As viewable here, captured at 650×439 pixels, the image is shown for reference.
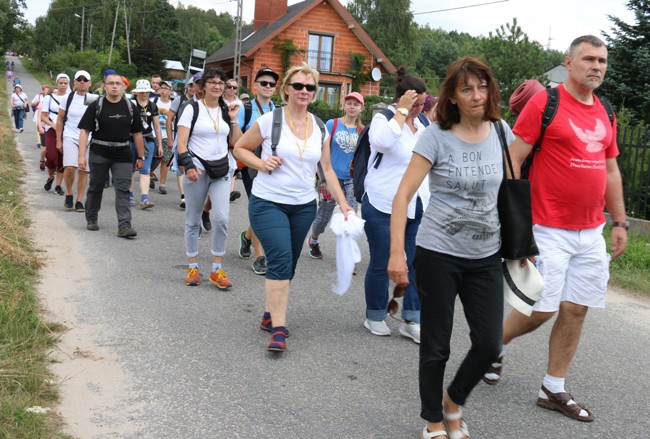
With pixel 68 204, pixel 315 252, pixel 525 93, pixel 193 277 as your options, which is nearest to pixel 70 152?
pixel 68 204

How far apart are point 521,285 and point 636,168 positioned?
25.8 feet

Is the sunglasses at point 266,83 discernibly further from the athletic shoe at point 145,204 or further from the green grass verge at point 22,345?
the athletic shoe at point 145,204

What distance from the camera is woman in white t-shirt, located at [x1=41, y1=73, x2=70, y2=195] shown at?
11.5m

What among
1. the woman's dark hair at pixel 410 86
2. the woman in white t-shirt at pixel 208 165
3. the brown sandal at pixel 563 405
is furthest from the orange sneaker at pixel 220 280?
the brown sandal at pixel 563 405

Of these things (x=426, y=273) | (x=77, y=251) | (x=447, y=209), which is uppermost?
(x=447, y=209)

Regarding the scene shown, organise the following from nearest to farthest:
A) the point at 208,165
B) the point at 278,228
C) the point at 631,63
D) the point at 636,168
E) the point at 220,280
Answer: the point at 278,228
the point at 220,280
the point at 208,165
the point at 636,168
the point at 631,63

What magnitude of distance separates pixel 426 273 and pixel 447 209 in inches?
12.8

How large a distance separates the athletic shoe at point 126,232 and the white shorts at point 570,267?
563cm

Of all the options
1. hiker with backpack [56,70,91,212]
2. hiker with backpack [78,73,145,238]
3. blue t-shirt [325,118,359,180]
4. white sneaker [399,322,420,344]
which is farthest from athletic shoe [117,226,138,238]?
white sneaker [399,322,420,344]

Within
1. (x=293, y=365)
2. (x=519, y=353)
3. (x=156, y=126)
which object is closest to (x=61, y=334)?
(x=293, y=365)

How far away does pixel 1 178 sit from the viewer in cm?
1130

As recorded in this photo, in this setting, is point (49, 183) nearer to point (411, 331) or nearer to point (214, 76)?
point (214, 76)

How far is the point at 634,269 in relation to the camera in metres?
7.99

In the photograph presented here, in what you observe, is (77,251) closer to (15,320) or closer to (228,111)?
(228,111)
